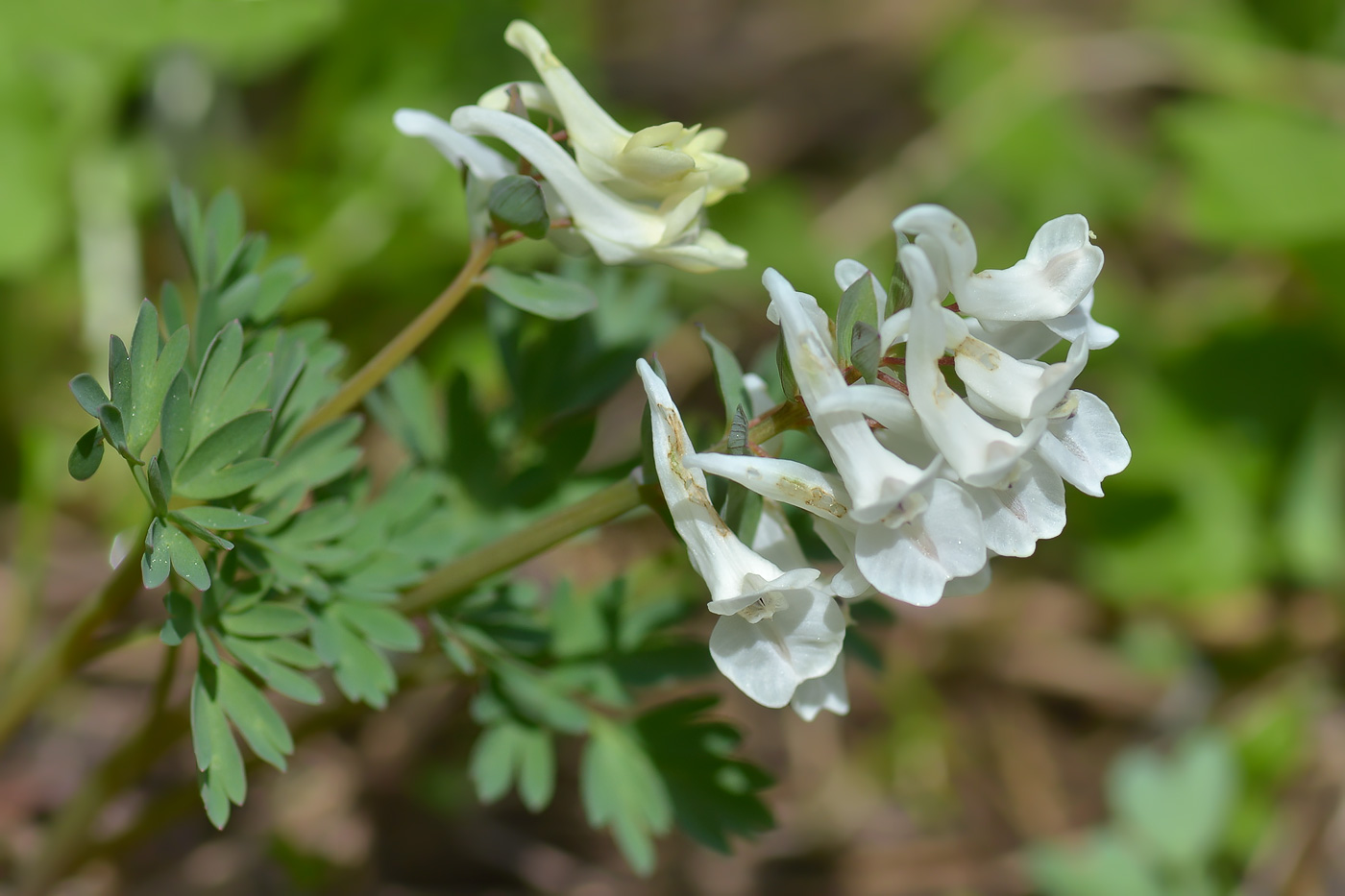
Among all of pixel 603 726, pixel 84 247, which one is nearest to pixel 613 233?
pixel 603 726

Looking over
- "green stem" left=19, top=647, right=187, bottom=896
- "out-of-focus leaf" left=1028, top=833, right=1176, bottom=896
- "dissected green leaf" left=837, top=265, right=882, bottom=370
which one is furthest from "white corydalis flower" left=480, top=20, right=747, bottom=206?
"out-of-focus leaf" left=1028, top=833, right=1176, bottom=896

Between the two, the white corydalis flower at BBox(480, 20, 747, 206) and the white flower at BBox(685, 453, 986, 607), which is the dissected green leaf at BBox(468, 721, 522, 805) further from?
the white corydalis flower at BBox(480, 20, 747, 206)

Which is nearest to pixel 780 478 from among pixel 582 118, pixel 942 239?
pixel 942 239

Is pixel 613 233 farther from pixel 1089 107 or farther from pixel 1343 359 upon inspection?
pixel 1089 107

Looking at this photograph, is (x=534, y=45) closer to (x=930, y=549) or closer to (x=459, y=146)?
(x=459, y=146)

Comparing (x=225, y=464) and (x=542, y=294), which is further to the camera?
(x=542, y=294)

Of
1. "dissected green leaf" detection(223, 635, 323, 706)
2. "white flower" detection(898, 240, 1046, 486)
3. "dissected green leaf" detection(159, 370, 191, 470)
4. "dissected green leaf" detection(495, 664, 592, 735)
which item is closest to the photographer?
"white flower" detection(898, 240, 1046, 486)
